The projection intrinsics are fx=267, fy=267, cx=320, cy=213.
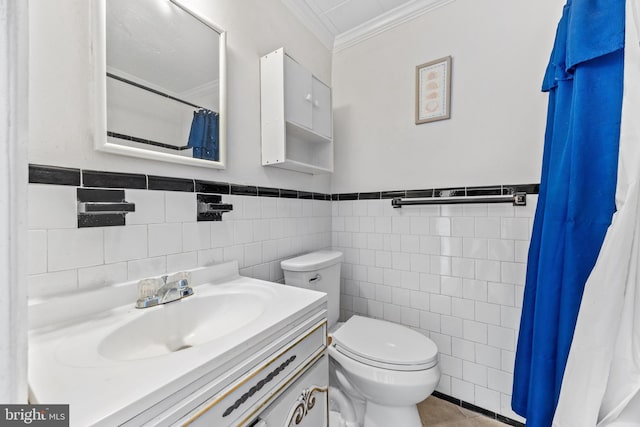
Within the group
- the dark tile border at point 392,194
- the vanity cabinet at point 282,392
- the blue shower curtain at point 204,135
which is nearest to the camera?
the vanity cabinet at point 282,392

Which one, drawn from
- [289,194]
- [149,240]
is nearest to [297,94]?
[289,194]

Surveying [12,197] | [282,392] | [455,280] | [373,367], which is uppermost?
[12,197]

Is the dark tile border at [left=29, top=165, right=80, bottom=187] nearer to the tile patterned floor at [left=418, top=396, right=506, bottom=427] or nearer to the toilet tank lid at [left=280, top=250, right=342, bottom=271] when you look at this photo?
the toilet tank lid at [left=280, top=250, right=342, bottom=271]

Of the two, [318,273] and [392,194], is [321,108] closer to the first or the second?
[392,194]

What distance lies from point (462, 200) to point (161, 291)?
1422mm

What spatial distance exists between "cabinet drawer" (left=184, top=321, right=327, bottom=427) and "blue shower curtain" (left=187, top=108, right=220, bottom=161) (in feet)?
2.55

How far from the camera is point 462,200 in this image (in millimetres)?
1418

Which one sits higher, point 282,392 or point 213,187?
point 213,187

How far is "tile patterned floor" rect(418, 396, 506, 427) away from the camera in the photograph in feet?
4.47

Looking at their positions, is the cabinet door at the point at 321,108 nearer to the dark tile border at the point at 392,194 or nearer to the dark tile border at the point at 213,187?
the dark tile border at the point at 392,194

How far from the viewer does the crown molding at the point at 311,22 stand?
1.54m

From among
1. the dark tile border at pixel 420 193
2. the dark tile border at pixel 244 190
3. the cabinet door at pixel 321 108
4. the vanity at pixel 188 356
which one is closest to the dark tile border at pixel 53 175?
the vanity at pixel 188 356

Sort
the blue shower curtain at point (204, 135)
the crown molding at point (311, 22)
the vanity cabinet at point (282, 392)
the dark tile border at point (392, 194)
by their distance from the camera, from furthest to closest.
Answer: the dark tile border at point (392, 194) → the crown molding at point (311, 22) → the blue shower curtain at point (204, 135) → the vanity cabinet at point (282, 392)

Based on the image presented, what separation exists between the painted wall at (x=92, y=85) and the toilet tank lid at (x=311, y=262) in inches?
16.5
